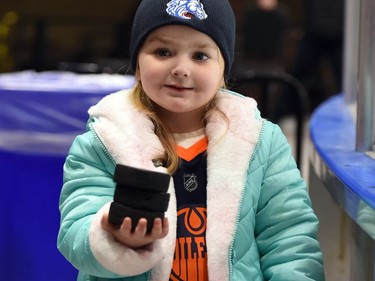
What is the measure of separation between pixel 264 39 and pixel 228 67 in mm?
5845

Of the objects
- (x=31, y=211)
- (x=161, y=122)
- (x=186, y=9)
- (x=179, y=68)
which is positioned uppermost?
(x=186, y=9)

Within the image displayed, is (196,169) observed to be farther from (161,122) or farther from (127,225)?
(127,225)

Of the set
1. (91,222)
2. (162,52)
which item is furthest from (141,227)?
(162,52)

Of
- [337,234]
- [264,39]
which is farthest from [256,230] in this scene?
[264,39]

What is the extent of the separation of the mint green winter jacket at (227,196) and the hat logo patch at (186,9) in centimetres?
22

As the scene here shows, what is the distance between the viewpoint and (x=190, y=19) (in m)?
1.65

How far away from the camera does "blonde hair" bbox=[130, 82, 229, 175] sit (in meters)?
1.68

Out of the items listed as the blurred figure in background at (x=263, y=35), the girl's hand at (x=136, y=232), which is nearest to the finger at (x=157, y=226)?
the girl's hand at (x=136, y=232)

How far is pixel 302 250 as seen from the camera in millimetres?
1655

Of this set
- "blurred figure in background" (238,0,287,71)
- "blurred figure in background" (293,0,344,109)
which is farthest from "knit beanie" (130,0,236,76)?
"blurred figure in background" (238,0,287,71)

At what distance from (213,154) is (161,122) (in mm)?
131

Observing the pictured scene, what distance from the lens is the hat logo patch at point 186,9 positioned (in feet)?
5.42

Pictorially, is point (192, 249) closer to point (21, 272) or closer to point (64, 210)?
point (64, 210)

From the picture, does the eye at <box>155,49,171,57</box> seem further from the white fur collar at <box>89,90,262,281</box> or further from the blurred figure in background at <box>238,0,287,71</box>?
the blurred figure in background at <box>238,0,287,71</box>
